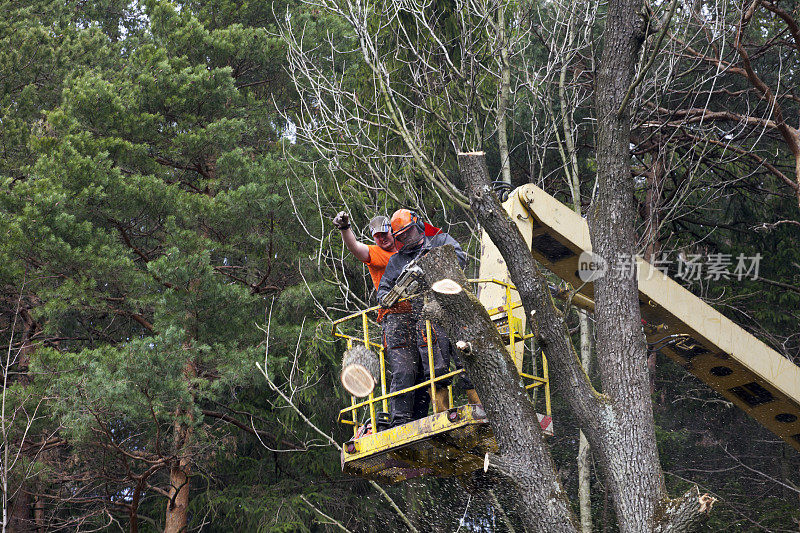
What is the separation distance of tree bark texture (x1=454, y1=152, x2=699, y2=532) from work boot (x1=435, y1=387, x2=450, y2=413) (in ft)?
3.25

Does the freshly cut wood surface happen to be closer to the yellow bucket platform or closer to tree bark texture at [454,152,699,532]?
the yellow bucket platform

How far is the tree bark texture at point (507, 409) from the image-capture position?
4309 millimetres

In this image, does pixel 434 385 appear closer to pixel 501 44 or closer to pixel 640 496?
pixel 640 496

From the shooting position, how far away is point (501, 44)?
29.0ft

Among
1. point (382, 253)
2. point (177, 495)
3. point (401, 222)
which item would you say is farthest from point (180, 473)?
point (401, 222)

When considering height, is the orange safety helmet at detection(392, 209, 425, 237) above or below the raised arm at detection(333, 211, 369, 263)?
above

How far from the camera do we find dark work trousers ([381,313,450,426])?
549 centimetres

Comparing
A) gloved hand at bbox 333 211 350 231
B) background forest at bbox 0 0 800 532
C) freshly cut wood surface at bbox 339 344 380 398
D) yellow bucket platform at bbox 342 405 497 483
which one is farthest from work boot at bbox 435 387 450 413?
background forest at bbox 0 0 800 532

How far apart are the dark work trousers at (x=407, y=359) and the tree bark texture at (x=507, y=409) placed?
1.11m

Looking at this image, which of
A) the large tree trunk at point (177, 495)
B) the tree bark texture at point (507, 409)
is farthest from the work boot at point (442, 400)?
the large tree trunk at point (177, 495)

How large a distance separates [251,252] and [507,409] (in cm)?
985

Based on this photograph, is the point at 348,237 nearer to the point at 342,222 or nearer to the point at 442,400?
the point at 342,222

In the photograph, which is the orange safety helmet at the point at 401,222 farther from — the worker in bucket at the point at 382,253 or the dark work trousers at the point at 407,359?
the dark work trousers at the point at 407,359

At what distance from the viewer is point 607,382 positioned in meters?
4.68
